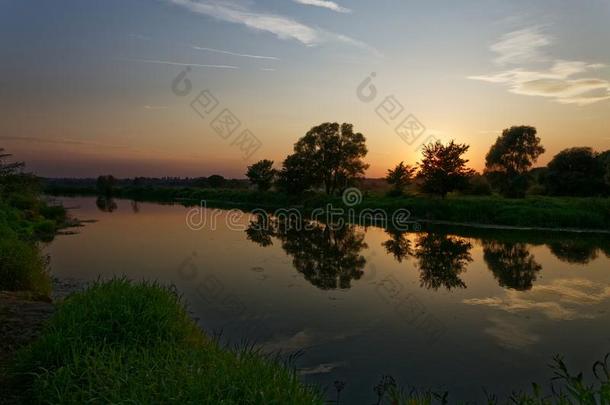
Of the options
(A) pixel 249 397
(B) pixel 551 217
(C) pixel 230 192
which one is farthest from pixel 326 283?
(C) pixel 230 192

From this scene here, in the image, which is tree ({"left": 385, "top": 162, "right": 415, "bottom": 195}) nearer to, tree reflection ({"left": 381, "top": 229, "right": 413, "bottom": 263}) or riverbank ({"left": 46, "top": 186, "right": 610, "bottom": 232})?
riverbank ({"left": 46, "top": 186, "right": 610, "bottom": 232})

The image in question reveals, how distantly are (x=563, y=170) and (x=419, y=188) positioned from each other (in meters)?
17.3

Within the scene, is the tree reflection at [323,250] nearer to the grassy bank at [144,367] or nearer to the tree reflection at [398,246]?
the tree reflection at [398,246]

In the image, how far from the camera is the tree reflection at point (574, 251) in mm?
19578

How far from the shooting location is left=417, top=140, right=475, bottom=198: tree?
132 feet

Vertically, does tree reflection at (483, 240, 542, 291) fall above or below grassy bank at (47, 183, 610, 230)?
below

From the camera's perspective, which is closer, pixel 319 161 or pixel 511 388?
pixel 511 388

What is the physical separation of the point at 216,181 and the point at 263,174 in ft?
134

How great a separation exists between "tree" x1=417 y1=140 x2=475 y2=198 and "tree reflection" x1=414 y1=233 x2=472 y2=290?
1282 centimetres

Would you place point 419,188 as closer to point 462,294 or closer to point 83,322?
point 462,294

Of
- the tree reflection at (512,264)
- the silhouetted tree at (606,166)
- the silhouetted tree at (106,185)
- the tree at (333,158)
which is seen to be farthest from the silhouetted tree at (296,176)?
the silhouetted tree at (106,185)

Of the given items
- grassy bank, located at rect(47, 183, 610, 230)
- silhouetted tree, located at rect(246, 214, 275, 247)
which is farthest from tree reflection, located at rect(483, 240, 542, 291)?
silhouetted tree, located at rect(246, 214, 275, 247)

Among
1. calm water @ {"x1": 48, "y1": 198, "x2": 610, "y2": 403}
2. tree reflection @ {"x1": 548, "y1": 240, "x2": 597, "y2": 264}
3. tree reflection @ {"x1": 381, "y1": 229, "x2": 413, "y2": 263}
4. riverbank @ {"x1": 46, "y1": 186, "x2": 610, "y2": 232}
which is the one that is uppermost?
riverbank @ {"x1": 46, "y1": 186, "x2": 610, "y2": 232}

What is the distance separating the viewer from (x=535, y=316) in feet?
38.1
